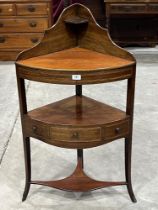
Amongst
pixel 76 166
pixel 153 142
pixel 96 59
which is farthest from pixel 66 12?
pixel 153 142

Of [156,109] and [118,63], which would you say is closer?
[118,63]

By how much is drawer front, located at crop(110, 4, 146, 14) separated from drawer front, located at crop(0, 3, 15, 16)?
1.38 meters

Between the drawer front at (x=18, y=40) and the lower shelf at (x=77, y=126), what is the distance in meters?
3.22

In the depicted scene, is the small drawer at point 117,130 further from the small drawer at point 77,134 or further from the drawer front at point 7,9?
the drawer front at point 7,9

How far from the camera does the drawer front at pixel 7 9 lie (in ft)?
16.6

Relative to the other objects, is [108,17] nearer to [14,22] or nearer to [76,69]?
[14,22]

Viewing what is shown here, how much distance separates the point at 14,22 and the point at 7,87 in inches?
50.3

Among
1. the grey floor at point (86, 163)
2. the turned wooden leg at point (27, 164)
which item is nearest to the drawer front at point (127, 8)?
the grey floor at point (86, 163)

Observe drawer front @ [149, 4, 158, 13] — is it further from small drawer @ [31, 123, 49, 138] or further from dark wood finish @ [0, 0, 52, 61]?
small drawer @ [31, 123, 49, 138]

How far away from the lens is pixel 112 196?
7.48 feet

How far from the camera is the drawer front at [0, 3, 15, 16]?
16.6 feet

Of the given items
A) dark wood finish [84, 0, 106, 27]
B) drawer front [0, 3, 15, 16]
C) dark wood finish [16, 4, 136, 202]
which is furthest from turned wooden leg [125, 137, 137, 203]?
dark wood finish [84, 0, 106, 27]

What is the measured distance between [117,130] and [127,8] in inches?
138

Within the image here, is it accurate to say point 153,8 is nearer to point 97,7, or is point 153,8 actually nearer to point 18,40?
point 97,7
